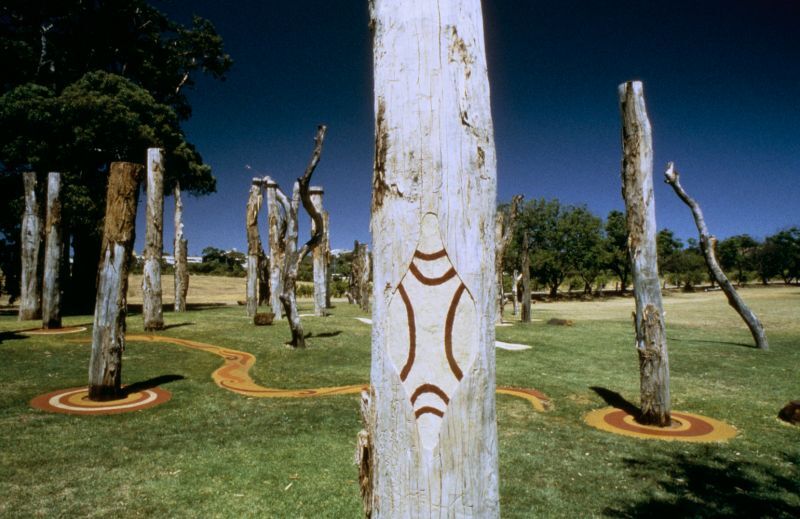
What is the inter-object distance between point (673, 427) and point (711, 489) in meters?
2.05

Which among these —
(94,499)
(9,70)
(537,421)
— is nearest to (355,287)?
(9,70)

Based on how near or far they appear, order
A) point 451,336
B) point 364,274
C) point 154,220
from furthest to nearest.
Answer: point 364,274
point 154,220
point 451,336

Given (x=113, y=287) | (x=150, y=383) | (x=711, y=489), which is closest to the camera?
(x=711, y=489)

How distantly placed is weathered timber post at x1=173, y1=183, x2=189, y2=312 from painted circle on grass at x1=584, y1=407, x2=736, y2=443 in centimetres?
1845

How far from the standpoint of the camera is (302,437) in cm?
581

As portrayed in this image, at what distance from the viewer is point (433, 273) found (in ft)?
4.40

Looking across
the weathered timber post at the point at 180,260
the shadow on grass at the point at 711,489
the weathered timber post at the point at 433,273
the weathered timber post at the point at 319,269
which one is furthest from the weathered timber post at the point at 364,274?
the weathered timber post at the point at 433,273

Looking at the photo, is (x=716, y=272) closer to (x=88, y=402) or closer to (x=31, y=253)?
(x=88, y=402)

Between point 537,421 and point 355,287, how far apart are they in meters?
23.9

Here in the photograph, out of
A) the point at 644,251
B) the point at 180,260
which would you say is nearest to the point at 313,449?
the point at 644,251

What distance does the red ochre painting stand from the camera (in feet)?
22.0

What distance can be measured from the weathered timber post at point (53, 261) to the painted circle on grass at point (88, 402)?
22.5 feet

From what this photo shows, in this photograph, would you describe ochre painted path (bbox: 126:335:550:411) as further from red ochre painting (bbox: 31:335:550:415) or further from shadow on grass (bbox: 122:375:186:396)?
shadow on grass (bbox: 122:375:186:396)

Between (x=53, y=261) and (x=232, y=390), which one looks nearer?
(x=232, y=390)
